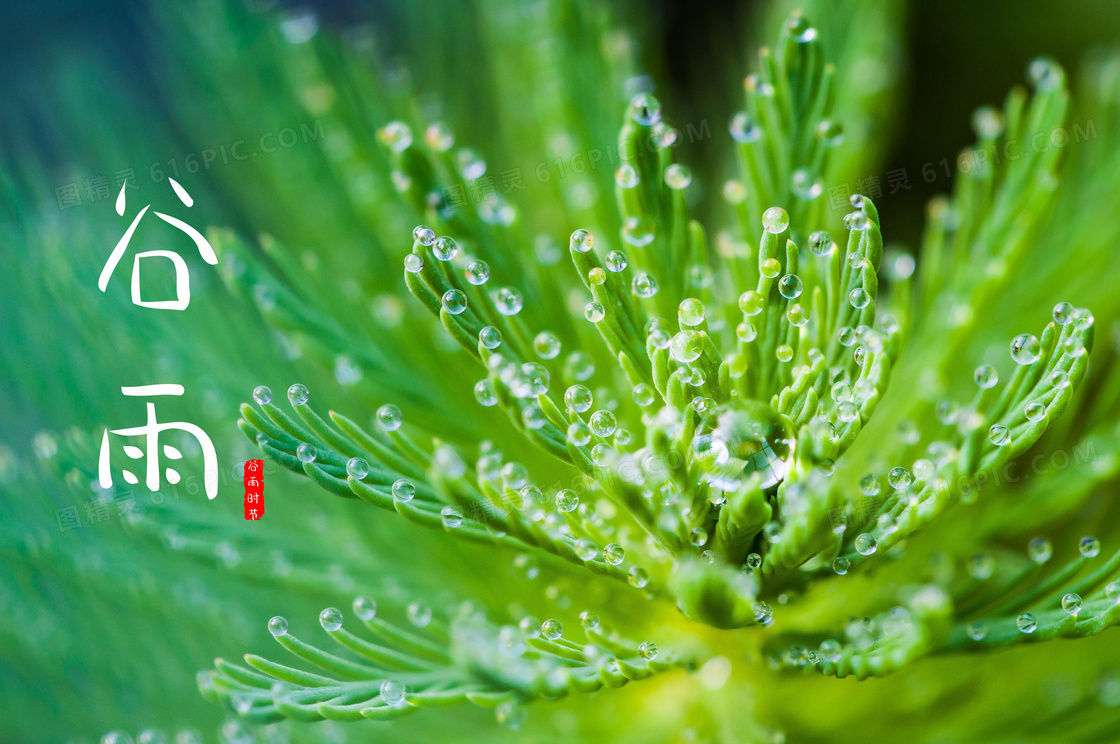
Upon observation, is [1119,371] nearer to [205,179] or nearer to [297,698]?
[297,698]

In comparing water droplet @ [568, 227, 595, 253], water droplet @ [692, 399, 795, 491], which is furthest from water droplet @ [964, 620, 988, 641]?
water droplet @ [568, 227, 595, 253]

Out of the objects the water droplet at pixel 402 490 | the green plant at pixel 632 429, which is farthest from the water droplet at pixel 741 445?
the water droplet at pixel 402 490

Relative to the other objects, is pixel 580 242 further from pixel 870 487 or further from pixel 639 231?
pixel 870 487

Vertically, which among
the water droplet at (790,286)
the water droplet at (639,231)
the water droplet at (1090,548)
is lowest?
the water droplet at (1090,548)

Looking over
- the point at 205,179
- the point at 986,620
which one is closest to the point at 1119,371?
the point at 986,620

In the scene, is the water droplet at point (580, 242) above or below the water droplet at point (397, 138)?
below

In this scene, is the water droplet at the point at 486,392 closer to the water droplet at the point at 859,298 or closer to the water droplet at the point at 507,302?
the water droplet at the point at 507,302

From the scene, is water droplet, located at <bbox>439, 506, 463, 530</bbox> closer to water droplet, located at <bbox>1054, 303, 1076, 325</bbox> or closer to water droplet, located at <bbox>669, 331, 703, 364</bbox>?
water droplet, located at <bbox>669, 331, 703, 364</bbox>
